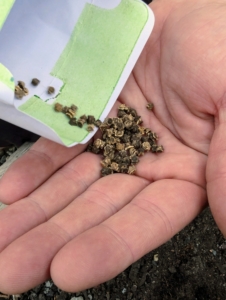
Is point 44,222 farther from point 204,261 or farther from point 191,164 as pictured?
point 204,261

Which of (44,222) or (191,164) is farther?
(191,164)

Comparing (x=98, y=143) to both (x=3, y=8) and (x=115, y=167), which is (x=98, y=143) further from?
(x=3, y=8)

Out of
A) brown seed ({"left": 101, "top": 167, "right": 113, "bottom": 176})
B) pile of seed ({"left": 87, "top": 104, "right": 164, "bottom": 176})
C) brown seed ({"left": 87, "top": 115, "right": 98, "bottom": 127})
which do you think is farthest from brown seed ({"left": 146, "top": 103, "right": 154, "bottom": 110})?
brown seed ({"left": 101, "top": 167, "right": 113, "bottom": 176})

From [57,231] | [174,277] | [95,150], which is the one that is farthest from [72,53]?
[174,277]

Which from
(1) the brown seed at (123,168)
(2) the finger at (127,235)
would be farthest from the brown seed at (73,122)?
(2) the finger at (127,235)

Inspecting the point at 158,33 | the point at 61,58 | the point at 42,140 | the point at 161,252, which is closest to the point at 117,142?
the point at 42,140
